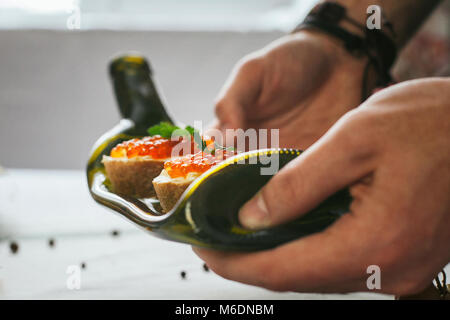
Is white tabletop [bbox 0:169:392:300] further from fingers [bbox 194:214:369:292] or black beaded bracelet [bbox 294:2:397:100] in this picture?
black beaded bracelet [bbox 294:2:397:100]

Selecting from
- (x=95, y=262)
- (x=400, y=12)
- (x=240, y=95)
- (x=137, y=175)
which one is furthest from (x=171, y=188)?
(x=400, y=12)

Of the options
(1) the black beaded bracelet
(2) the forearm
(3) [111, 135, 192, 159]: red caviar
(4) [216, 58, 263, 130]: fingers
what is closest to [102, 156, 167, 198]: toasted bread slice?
(3) [111, 135, 192, 159]: red caviar

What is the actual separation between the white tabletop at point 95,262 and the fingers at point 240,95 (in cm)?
27

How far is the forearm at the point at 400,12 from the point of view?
0.82m

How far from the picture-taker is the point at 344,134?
0.30m

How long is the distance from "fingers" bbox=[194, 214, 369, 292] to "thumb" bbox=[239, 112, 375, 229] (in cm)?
2

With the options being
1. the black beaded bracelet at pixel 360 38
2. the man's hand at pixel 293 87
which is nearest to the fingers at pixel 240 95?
the man's hand at pixel 293 87

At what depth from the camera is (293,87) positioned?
90cm

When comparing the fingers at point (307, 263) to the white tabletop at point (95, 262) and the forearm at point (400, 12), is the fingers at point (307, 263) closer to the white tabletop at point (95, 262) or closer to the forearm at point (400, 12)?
the white tabletop at point (95, 262)

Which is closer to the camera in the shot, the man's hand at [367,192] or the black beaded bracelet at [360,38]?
the man's hand at [367,192]

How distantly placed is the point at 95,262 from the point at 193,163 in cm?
29

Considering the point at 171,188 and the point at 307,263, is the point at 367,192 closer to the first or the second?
the point at 307,263

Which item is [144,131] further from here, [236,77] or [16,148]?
[16,148]

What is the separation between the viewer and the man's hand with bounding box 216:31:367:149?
84 cm
